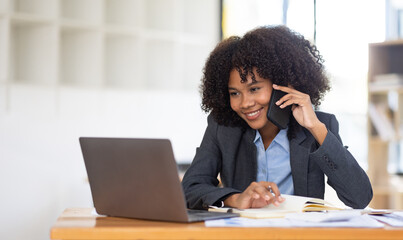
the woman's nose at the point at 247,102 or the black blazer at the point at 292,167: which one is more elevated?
the woman's nose at the point at 247,102

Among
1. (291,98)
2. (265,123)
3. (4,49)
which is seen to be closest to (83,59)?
(4,49)

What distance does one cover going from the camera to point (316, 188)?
6.47 feet

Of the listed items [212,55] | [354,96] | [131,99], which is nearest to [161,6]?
[131,99]

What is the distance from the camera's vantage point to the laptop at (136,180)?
1307 mm

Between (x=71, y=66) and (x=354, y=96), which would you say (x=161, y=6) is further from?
(x=354, y=96)

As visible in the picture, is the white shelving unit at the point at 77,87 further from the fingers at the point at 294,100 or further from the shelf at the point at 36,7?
the fingers at the point at 294,100

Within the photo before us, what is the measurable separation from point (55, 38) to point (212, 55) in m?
1.97

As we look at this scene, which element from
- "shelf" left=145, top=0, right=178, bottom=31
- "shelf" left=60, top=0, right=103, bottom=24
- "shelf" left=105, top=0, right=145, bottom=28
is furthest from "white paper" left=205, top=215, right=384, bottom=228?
"shelf" left=145, top=0, right=178, bottom=31

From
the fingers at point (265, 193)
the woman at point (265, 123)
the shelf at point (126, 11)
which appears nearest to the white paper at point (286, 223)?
the fingers at point (265, 193)

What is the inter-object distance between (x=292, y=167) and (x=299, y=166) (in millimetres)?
25

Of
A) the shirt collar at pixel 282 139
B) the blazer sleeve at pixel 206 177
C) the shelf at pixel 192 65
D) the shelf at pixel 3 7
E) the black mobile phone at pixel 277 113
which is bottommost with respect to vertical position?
the blazer sleeve at pixel 206 177

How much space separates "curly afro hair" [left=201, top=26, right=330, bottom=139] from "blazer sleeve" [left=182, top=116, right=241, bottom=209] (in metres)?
0.09

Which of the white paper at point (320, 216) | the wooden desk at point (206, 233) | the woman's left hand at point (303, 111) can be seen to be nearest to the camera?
the wooden desk at point (206, 233)

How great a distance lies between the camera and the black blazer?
69.1 inches
